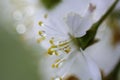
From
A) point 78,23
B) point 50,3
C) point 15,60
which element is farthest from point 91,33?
point 15,60

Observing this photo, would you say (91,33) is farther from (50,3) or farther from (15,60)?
(15,60)

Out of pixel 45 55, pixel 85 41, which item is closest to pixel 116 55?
pixel 85 41

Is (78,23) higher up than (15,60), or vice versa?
(15,60)

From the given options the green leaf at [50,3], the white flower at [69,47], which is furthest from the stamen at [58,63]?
the green leaf at [50,3]

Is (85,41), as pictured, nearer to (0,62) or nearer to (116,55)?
(116,55)

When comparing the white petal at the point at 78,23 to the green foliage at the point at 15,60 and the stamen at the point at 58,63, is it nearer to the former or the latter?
the stamen at the point at 58,63
